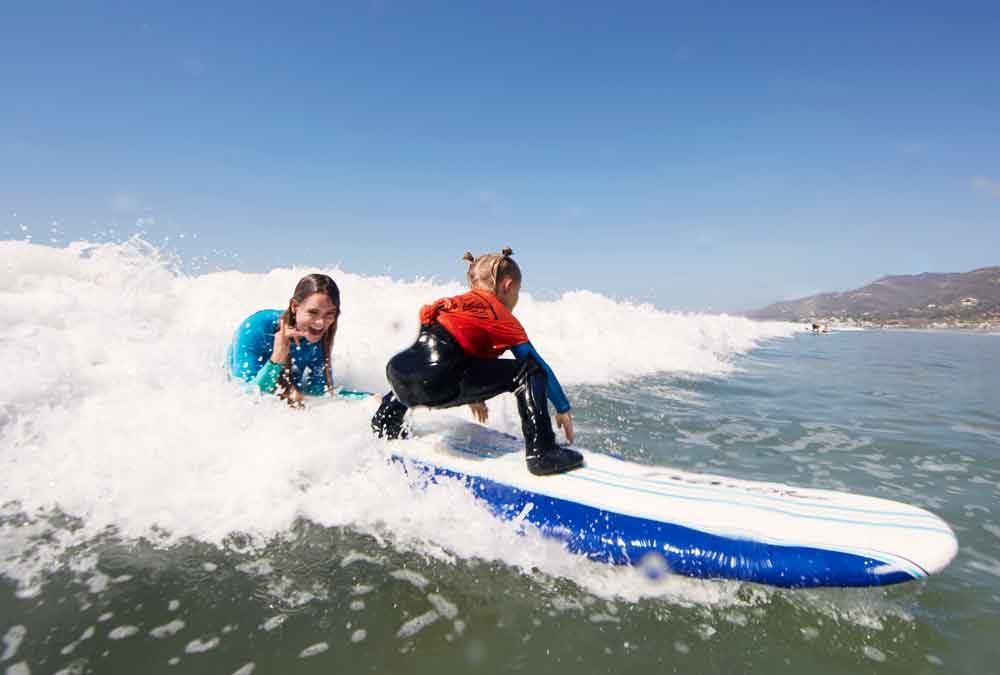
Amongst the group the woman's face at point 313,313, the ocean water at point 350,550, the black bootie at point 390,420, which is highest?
the woman's face at point 313,313

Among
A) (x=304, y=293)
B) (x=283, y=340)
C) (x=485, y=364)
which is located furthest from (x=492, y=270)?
(x=283, y=340)

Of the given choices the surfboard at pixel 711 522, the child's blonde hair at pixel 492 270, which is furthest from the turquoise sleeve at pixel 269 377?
the child's blonde hair at pixel 492 270

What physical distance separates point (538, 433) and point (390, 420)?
120 cm

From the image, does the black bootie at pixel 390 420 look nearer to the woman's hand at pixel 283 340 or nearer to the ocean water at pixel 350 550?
the ocean water at pixel 350 550

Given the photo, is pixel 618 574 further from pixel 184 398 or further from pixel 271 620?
pixel 184 398

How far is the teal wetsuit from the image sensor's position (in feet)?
14.4

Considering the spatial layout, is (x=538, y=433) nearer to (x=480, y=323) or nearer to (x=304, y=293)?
(x=480, y=323)

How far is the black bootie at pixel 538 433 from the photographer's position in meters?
3.15

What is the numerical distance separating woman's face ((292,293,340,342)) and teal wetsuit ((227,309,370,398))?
0.38 metres

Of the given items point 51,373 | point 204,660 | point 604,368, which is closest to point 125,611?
point 204,660

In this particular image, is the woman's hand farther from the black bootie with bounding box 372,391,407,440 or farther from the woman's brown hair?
the black bootie with bounding box 372,391,407,440

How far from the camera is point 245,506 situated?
3049mm

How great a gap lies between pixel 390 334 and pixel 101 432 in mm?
7118

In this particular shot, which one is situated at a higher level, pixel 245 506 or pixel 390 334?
pixel 390 334
